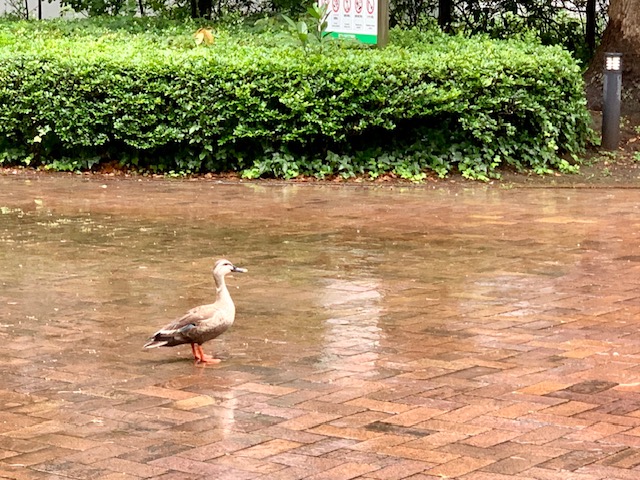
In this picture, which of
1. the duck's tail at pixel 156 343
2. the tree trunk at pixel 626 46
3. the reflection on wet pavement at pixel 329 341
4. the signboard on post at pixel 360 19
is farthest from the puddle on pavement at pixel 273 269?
the tree trunk at pixel 626 46

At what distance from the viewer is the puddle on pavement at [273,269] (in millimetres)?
6770

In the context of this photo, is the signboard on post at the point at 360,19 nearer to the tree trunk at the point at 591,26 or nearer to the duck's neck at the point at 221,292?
the tree trunk at the point at 591,26

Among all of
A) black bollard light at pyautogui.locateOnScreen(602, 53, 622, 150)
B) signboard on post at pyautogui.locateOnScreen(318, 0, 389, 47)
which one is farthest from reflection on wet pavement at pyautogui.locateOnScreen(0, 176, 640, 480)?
signboard on post at pyautogui.locateOnScreen(318, 0, 389, 47)

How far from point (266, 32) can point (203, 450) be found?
12.2 m

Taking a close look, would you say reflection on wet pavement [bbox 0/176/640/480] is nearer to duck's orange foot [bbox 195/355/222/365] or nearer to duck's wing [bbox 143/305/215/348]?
duck's orange foot [bbox 195/355/222/365]

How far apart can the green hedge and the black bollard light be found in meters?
0.31

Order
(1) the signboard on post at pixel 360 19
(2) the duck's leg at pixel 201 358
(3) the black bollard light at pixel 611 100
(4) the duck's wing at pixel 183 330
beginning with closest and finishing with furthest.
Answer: (4) the duck's wing at pixel 183 330, (2) the duck's leg at pixel 201 358, (3) the black bollard light at pixel 611 100, (1) the signboard on post at pixel 360 19

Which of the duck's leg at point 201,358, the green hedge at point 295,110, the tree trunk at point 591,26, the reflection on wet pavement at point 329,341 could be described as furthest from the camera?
the tree trunk at point 591,26

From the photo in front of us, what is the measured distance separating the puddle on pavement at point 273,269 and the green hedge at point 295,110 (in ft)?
1.92

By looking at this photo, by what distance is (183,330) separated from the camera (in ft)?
21.6

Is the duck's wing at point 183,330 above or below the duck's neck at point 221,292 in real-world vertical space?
below

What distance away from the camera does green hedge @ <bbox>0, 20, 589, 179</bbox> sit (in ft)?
43.6

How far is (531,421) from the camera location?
568 centimetres

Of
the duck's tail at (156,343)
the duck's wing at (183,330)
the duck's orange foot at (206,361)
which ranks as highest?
the duck's wing at (183,330)
